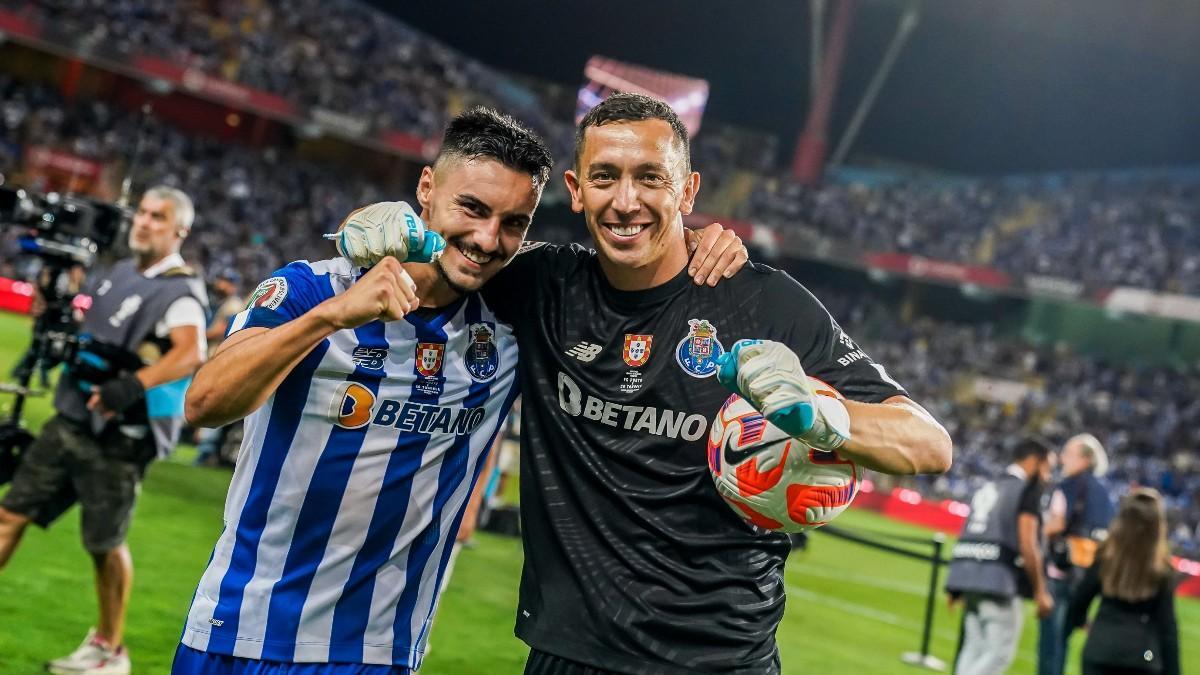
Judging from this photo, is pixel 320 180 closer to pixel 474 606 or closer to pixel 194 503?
pixel 194 503

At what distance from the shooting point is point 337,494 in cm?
277

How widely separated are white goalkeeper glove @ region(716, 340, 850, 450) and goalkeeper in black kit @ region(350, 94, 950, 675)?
19 cm

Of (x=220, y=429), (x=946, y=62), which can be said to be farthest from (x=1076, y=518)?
(x=946, y=62)

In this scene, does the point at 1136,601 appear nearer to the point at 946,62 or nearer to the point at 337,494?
the point at 337,494

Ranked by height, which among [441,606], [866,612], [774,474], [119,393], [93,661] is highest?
[774,474]

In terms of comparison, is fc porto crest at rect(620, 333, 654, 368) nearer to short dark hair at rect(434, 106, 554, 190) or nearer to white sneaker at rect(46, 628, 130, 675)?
short dark hair at rect(434, 106, 554, 190)

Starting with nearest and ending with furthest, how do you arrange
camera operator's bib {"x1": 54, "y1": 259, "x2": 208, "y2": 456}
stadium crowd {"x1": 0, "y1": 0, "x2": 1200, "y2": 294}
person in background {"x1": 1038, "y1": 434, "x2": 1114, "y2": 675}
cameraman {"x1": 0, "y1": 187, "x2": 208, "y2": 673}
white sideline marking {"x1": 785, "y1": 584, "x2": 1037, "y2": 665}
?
1. cameraman {"x1": 0, "y1": 187, "x2": 208, "y2": 673}
2. camera operator's bib {"x1": 54, "y1": 259, "x2": 208, "y2": 456}
3. person in background {"x1": 1038, "y1": 434, "x2": 1114, "y2": 675}
4. white sideline marking {"x1": 785, "y1": 584, "x2": 1037, "y2": 665}
5. stadium crowd {"x1": 0, "y1": 0, "x2": 1200, "y2": 294}

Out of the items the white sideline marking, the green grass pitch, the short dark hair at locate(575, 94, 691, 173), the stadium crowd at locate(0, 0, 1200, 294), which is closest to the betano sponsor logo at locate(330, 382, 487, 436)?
the short dark hair at locate(575, 94, 691, 173)

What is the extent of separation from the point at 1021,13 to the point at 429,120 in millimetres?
19302

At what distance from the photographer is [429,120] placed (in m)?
34.5

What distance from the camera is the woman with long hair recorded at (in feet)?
21.0

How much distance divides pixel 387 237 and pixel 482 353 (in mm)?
658

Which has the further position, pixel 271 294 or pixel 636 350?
pixel 636 350

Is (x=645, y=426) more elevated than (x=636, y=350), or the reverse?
(x=636, y=350)
